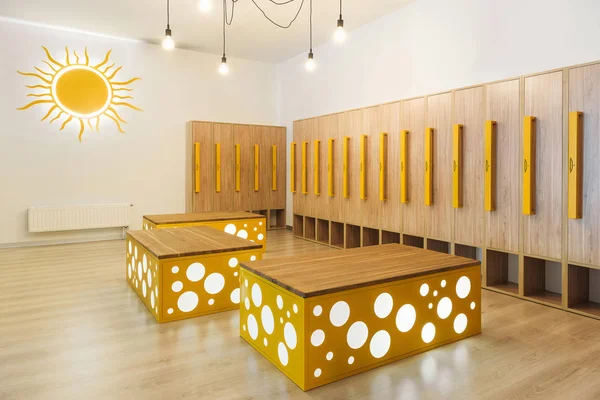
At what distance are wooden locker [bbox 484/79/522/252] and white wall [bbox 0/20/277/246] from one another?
475cm

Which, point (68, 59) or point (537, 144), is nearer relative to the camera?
point (537, 144)

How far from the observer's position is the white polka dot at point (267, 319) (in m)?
2.31

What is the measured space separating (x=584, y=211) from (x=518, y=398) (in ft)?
6.09

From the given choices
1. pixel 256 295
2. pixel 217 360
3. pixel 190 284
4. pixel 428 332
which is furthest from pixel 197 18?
pixel 428 332

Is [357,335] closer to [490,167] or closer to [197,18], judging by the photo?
[490,167]

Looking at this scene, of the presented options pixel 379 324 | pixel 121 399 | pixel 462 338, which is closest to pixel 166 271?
pixel 121 399

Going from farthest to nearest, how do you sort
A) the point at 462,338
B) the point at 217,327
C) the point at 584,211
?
1. the point at 584,211
2. the point at 217,327
3. the point at 462,338

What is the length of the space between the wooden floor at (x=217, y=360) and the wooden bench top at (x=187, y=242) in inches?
19.3

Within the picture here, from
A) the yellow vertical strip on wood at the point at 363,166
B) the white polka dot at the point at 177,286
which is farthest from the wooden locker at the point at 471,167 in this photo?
the white polka dot at the point at 177,286

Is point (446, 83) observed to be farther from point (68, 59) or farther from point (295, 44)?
point (68, 59)

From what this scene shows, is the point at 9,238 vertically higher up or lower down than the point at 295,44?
lower down

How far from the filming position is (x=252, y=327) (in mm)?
2551

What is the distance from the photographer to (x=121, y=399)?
1947 millimetres

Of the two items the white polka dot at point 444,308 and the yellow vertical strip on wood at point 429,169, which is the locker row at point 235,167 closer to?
the yellow vertical strip on wood at point 429,169
